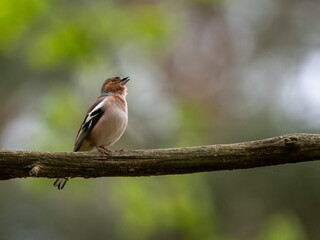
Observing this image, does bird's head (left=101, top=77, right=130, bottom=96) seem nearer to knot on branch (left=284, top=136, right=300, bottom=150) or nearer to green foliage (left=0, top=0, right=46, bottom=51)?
green foliage (left=0, top=0, right=46, bottom=51)

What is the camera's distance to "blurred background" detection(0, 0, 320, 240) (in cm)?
863

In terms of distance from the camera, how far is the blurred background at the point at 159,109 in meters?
8.63

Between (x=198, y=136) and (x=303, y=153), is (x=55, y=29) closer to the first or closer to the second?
(x=198, y=136)

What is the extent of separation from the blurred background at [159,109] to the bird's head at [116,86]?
34.4 inches

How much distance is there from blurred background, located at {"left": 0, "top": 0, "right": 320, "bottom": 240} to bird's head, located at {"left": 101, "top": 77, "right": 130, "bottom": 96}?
87cm

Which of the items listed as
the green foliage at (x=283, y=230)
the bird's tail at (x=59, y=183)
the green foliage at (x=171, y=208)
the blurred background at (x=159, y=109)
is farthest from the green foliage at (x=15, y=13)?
the green foliage at (x=283, y=230)

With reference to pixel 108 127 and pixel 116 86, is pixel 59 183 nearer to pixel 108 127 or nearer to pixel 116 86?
pixel 108 127

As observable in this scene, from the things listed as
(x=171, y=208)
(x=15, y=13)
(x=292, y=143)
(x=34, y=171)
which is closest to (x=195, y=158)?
(x=292, y=143)

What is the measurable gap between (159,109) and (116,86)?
4829 mm

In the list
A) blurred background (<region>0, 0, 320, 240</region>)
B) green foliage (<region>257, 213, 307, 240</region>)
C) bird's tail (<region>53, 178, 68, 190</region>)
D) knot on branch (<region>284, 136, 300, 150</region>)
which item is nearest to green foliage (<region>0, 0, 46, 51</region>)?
blurred background (<region>0, 0, 320, 240</region>)

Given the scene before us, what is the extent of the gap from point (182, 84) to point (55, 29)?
21.4 feet

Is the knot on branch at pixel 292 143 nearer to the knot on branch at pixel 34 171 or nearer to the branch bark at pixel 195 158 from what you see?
the branch bark at pixel 195 158

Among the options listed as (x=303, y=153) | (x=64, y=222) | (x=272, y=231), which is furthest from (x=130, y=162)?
(x=64, y=222)

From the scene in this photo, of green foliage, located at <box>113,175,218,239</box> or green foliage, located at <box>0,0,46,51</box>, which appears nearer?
green foliage, located at <box>0,0,46,51</box>
